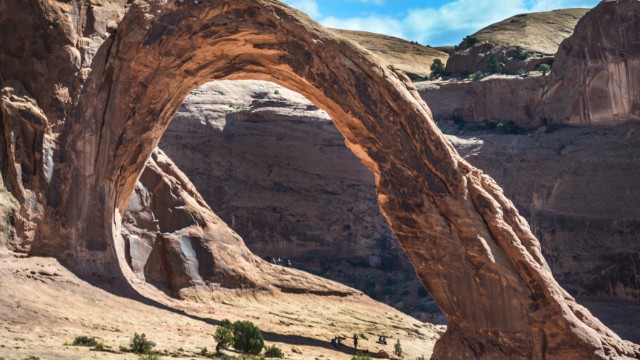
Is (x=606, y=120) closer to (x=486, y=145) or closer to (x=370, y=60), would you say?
(x=486, y=145)

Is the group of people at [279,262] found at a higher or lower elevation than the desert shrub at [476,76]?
lower

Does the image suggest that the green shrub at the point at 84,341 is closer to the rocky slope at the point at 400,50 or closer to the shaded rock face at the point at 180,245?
the shaded rock face at the point at 180,245

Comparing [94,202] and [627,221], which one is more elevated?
[627,221]

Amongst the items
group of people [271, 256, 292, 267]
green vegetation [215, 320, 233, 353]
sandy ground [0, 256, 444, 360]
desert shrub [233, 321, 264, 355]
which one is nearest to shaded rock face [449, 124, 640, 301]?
group of people [271, 256, 292, 267]

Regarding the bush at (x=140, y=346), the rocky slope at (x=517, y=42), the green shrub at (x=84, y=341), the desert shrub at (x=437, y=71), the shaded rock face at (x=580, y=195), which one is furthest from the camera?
the desert shrub at (x=437, y=71)

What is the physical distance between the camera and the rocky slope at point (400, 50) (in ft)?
258

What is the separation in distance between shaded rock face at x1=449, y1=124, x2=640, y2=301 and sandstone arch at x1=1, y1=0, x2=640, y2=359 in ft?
77.3

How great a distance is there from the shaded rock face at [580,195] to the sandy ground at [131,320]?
1591 cm

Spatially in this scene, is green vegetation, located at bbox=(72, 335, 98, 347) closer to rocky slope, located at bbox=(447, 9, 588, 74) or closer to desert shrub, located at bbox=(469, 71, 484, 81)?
desert shrub, located at bbox=(469, 71, 484, 81)

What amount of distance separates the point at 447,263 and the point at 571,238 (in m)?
25.8

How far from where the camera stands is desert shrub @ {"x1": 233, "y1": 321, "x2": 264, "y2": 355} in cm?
2531

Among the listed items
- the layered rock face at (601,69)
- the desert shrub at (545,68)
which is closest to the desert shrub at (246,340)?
the layered rock face at (601,69)

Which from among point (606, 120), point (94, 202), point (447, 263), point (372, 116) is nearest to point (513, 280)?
point (447, 263)

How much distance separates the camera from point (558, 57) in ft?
185
